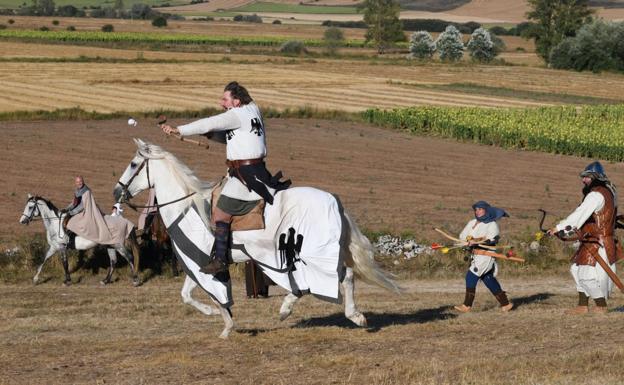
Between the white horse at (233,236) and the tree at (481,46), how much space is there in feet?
338

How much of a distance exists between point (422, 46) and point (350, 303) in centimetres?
10557

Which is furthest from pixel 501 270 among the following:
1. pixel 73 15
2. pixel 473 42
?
pixel 73 15

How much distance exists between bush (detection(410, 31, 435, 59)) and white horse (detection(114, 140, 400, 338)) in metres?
105

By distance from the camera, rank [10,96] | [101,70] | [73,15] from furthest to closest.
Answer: [73,15]
[101,70]
[10,96]

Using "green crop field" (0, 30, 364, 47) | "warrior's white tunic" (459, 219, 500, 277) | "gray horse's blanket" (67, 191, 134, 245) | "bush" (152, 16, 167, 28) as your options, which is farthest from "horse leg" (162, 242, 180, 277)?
"bush" (152, 16, 167, 28)

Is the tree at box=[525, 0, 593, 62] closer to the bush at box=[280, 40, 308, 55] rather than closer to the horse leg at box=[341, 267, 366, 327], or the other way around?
the bush at box=[280, 40, 308, 55]

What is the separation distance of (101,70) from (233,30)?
74808mm

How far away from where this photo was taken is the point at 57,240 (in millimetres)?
23359

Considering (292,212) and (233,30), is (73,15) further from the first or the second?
(292,212)

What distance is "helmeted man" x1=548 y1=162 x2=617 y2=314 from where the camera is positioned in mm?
15219

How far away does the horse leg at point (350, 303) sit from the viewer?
13969mm

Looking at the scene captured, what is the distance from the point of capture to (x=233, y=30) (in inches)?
6068

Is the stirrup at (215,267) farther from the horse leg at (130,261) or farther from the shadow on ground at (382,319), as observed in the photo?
the horse leg at (130,261)

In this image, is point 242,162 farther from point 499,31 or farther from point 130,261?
point 499,31
